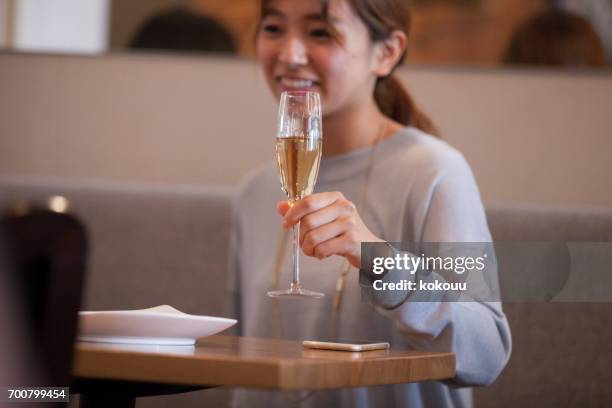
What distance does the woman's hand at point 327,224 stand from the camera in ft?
4.05

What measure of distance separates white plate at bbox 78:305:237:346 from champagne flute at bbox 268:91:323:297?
0.13 meters

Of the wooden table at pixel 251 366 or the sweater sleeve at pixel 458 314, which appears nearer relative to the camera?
the wooden table at pixel 251 366

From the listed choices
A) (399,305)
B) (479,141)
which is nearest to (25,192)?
(479,141)

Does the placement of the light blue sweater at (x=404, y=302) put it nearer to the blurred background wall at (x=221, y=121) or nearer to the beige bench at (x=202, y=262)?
the beige bench at (x=202, y=262)

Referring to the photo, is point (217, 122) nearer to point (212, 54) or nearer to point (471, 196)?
point (212, 54)

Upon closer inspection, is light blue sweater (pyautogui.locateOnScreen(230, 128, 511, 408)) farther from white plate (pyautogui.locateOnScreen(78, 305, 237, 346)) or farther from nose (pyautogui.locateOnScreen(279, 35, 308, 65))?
white plate (pyautogui.locateOnScreen(78, 305, 237, 346))

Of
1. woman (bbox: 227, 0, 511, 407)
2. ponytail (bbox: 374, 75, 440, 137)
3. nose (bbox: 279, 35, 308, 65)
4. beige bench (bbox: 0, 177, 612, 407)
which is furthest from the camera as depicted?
beige bench (bbox: 0, 177, 612, 407)

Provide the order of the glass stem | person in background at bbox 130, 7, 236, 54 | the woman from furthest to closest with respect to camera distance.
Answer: person in background at bbox 130, 7, 236, 54 < the woman < the glass stem

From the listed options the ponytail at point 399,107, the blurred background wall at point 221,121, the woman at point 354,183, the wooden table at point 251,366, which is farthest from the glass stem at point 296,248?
the blurred background wall at point 221,121

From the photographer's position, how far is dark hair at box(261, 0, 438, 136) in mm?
1876

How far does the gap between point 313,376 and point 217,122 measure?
1.70m
